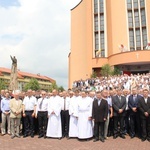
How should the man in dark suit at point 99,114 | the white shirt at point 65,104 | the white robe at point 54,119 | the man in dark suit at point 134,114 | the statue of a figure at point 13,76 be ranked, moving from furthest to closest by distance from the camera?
1. the statue of a figure at point 13,76
2. the white shirt at point 65,104
3. the white robe at point 54,119
4. the man in dark suit at point 134,114
5. the man in dark suit at point 99,114

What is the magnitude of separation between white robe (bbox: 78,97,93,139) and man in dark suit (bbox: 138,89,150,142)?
2.22 m

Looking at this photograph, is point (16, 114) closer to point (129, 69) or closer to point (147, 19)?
point (129, 69)

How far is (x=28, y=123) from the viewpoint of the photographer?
34.9ft

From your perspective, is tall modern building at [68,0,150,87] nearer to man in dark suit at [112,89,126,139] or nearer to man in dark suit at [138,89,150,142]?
man in dark suit at [112,89,126,139]

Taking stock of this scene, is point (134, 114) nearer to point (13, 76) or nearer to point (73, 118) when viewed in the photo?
point (73, 118)

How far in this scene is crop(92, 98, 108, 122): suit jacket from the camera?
9461 millimetres

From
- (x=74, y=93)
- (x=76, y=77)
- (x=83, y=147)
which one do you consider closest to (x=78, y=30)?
(x=76, y=77)

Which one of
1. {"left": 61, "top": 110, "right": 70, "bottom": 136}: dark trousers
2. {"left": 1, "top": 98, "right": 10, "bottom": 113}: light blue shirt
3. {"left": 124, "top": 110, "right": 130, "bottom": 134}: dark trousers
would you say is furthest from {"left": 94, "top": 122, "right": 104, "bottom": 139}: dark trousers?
{"left": 1, "top": 98, "right": 10, "bottom": 113}: light blue shirt

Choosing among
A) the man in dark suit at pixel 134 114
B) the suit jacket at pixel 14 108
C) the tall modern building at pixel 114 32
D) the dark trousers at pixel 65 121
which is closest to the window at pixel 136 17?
the tall modern building at pixel 114 32

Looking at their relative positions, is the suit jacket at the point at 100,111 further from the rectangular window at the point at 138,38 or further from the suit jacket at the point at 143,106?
the rectangular window at the point at 138,38

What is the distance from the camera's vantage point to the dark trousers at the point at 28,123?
10.4 metres

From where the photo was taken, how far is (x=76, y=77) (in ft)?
157

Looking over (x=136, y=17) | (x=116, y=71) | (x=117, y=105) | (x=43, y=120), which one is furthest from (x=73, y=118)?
(x=136, y=17)

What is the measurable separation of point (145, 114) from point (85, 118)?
2580 millimetres
